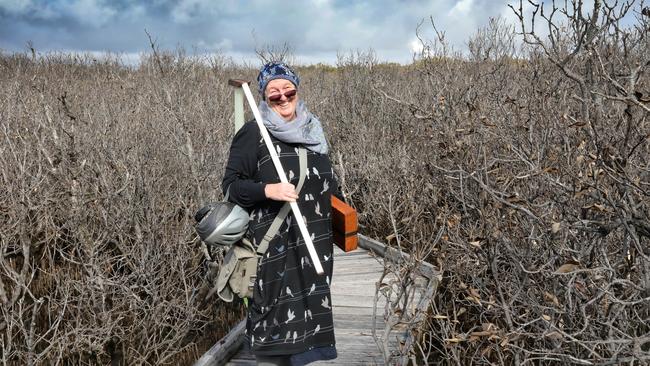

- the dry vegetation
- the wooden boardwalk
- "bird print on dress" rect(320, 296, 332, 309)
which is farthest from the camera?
the wooden boardwalk

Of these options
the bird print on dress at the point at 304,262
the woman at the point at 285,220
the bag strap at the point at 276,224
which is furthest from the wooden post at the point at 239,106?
the bird print on dress at the point at 304,262

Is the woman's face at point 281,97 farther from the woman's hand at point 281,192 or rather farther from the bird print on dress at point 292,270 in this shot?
the woman's hand at point 281,192

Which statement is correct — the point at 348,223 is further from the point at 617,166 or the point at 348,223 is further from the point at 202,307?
the point at 202,307

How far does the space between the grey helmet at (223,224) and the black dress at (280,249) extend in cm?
7

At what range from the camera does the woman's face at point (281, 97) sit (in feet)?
9.64

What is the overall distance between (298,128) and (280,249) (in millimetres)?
597

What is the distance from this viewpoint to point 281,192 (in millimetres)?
2732

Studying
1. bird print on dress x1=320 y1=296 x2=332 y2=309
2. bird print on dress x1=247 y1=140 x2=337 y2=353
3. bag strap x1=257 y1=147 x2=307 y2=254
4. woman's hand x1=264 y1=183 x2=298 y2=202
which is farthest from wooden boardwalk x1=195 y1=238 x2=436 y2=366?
woman's hand x1=264 y1=183 x2=298 y2=202

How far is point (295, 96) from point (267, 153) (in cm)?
33

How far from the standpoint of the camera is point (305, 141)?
294 cm

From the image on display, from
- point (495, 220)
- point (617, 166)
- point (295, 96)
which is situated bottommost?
point (495, 220)

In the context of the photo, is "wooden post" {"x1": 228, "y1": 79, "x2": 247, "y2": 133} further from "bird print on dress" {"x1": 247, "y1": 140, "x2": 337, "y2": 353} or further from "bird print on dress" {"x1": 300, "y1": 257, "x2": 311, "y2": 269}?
"bird print on dress" {"x1": 300, "y1": 257, "x2": 311, "y2": 269}

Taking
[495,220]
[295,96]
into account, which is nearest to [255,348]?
[295,96]

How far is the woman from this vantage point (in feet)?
9.55
